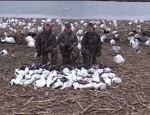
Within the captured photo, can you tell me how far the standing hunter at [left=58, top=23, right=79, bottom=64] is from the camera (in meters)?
7.03

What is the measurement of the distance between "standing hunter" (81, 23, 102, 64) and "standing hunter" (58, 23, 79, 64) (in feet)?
0.48

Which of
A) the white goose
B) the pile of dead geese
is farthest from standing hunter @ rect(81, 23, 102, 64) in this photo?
the white goose

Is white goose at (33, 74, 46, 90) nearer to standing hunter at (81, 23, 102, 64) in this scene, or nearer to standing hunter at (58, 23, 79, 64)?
standing hunter at (58, 23, 79, 64)

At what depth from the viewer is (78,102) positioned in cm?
516

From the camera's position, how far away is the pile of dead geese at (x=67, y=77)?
5762mm

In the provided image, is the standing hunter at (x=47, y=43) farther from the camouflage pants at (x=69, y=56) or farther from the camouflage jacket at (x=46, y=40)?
the camouflage pants at (x=69, y=56)

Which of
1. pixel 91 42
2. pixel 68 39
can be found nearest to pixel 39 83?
pixel 68 39

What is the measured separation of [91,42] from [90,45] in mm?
69

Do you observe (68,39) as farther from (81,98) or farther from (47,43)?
(81,98)

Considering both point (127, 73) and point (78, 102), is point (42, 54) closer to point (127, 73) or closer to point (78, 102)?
point (127, 73)

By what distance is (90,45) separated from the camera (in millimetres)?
7141

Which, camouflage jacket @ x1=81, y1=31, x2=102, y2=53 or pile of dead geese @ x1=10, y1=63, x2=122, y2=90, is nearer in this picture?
pile of dead geese @ x1=10, y1=63, x2=122, y2=90

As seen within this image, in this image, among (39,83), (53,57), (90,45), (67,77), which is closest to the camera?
(39,83)

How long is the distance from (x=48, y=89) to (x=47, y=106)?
2.14ft
